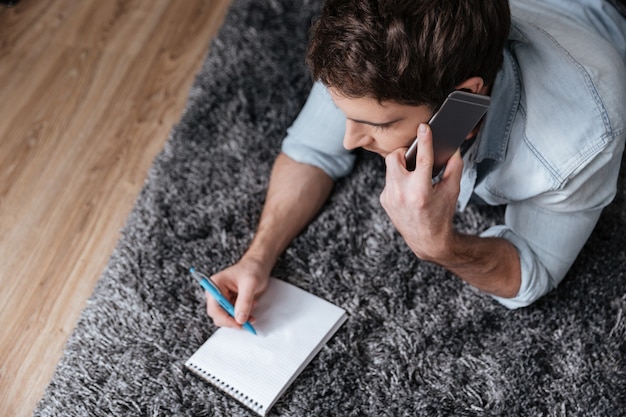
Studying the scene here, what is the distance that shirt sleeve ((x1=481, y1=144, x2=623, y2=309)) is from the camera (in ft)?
3.75

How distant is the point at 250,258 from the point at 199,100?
52cm

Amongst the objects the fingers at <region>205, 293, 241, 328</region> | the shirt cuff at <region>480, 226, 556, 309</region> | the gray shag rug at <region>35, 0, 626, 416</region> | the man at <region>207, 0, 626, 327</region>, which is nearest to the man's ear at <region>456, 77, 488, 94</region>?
the man at <region>207, 0, 626, 327</region>

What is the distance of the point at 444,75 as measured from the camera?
39.5 inches

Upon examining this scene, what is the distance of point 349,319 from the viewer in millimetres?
1267

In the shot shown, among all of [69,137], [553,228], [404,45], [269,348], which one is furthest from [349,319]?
[69,137]

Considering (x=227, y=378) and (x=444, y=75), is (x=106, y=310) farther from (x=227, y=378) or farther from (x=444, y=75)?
(x=444, y=75)

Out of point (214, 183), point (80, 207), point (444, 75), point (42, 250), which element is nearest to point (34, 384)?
point (42, 250)

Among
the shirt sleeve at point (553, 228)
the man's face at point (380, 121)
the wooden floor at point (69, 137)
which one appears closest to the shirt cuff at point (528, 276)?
the shirt sleeve at point (553, 228)

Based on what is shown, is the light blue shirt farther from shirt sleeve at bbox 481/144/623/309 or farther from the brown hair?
the brown hair

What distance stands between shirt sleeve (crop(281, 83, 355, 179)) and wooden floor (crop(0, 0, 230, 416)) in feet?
1.20

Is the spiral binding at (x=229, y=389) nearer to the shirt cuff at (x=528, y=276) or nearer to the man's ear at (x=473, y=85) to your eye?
the shirt cuff at (x=528, y=276)

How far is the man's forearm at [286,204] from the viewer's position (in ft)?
4.35

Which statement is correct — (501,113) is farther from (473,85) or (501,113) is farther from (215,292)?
(215,292)

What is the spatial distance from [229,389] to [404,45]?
2.00 ft
